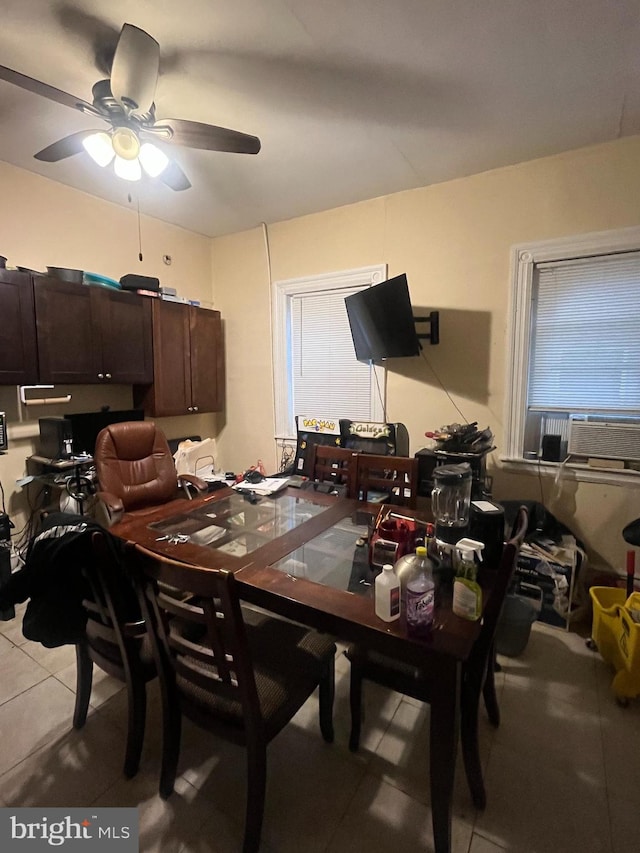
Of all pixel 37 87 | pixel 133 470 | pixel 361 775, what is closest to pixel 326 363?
pixel 133 470

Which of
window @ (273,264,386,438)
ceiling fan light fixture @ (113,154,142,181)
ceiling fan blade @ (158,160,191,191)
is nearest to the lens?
ceiling fan light fixture @ (113,154,142,181)

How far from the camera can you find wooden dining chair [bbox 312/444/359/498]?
8.50 ft

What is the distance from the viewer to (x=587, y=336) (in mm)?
2598

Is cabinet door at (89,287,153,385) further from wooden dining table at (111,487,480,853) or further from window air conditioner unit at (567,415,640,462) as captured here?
window air conditioner unit at (567,415,640,462)

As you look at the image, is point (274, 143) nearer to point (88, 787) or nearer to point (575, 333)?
point (575, 333)

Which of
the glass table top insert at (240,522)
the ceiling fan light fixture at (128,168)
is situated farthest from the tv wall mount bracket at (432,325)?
the ceiling fan light fixture at (128,168)

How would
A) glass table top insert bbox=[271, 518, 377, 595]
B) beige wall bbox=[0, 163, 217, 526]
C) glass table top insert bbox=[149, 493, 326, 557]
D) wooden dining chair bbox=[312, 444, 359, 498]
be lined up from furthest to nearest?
beige wall bbox=[0, 163, 217, 526], wooden dining chair bbox=[312, 444, 359, 498], glass table top insert bbox=[149, 493, 326, 557], glass table top insert bbox=[271, 518, 377, 595]

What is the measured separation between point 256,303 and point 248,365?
608mm

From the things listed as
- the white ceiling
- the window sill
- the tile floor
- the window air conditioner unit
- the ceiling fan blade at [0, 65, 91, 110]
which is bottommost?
the tile floor

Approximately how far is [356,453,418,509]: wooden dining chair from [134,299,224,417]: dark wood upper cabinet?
199 centimetres

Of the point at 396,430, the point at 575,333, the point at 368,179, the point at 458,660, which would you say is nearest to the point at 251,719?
the point at 458,660

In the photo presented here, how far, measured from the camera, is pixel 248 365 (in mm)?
4020

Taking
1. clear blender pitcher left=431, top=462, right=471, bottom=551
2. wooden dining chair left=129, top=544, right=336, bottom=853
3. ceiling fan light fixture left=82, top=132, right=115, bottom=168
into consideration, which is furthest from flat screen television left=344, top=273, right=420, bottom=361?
wooden dining chair left=129, top=544, right=336, bottom=853

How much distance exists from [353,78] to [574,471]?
2.58 m
